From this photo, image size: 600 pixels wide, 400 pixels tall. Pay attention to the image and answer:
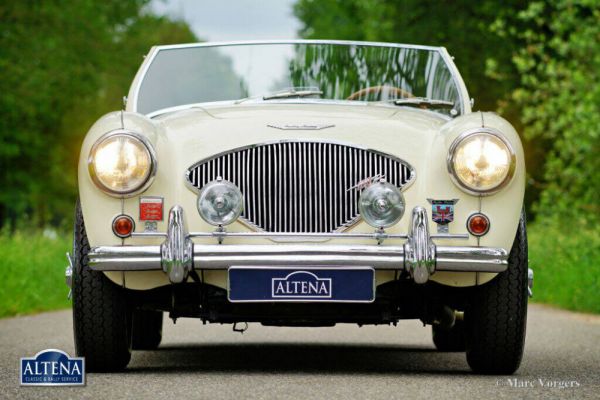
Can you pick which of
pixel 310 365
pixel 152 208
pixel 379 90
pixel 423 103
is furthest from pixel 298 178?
pixel 379 90

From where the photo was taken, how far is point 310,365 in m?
6.45

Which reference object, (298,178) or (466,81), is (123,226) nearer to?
(298,178)

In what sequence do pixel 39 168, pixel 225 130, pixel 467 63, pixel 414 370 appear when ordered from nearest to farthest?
pixel 225 130 < pixel 414 370 < pixel 467 63 < pixel 39 168

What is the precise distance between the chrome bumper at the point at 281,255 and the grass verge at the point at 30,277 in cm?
559

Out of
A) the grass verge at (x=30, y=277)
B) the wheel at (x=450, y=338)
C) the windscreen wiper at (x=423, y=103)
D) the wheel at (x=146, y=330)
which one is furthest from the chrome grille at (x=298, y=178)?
the grass verge at (x=30, y=277)

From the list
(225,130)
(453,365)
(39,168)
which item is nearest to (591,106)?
(453,365)

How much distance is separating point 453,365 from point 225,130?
185 centimetres

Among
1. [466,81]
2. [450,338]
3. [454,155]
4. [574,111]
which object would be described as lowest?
[450,338]

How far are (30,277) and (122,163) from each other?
761cm

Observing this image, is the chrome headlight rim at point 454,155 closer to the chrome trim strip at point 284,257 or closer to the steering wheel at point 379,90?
the chrome trim strip at point 284,257

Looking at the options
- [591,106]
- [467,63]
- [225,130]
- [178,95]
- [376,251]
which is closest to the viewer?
[376,251]

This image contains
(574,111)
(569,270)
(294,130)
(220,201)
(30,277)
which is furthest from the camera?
(574,111)

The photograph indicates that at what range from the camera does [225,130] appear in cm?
576

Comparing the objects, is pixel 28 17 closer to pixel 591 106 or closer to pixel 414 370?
pixel 591 106
